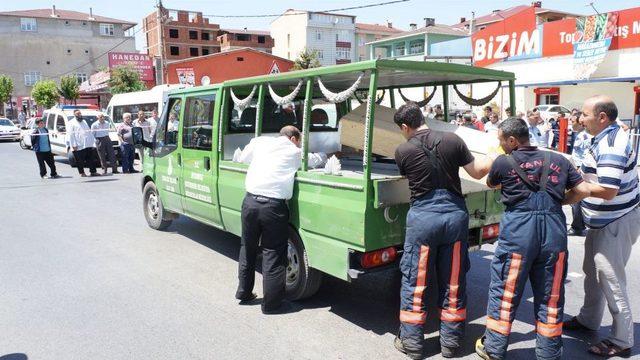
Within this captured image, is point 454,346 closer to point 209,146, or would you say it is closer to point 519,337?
point 519,337

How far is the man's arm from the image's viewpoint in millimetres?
3356

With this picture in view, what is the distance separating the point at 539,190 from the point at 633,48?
68.8 ft

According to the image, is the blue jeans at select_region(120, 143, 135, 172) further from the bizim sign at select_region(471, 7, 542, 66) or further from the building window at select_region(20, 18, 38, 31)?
the building window at select_region(20, 18, 38, 31)

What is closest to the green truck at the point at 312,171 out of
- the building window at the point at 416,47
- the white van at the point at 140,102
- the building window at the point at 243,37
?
the white van at the point at 140,102

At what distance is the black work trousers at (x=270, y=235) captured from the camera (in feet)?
14.5

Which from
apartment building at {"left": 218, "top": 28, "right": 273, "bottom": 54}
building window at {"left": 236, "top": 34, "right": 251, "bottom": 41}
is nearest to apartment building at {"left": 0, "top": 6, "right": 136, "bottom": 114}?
apartment building at {"left": 218, "top": 28, "right": 273, "bottom": 54}

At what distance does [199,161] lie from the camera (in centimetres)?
603

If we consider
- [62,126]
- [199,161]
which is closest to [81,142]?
[62,126]

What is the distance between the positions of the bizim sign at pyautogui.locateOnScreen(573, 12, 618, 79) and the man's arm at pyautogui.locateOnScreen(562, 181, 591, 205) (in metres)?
20.8

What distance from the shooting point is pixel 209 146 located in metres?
5.91

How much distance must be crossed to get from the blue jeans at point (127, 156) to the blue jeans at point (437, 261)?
12.4m

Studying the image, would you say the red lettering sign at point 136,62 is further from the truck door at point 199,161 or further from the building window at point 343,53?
the truck door at point 199,161

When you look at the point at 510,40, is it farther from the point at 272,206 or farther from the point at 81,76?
the point at 81,76

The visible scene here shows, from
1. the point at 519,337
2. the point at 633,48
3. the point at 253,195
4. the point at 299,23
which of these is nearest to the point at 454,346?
the point at 519,337
